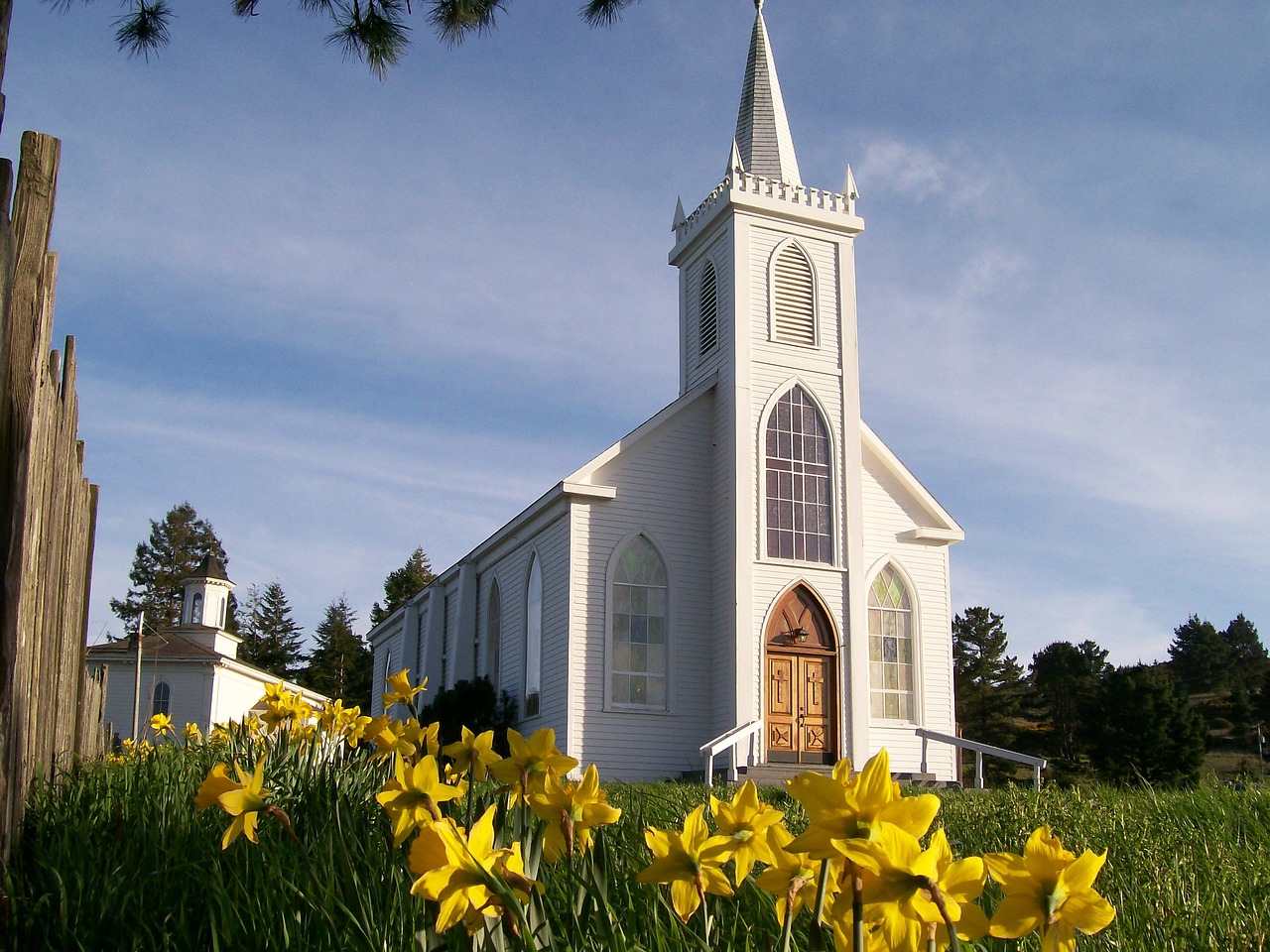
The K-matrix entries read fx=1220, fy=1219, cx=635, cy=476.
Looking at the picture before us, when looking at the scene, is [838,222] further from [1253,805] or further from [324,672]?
[324,672]

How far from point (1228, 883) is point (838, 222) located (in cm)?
1976

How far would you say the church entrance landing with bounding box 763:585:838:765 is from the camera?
2109 cm

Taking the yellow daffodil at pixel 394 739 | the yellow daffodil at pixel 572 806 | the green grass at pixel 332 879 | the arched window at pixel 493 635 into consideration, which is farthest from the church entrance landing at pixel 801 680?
the yellow daffodil at pixel 572 806

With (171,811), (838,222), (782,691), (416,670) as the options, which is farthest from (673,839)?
(416,670)

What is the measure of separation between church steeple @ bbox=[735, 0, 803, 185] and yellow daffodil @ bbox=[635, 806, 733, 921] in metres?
22.3

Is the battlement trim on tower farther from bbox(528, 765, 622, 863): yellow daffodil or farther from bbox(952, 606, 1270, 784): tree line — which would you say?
bbox(952, 606, 1270, 784): tree line

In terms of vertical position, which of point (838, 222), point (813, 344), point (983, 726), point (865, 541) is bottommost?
point (983, 726)

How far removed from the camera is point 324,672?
2800 inches

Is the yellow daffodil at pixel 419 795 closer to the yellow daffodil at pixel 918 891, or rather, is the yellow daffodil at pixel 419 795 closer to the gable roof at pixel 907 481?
the yellow daffodil at pixel 918 891

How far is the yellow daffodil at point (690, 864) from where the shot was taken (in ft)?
7.35

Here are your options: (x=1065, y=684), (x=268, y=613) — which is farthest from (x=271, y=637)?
(x=1065, y=684)

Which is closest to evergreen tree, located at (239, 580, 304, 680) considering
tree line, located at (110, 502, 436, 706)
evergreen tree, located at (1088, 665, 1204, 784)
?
tree line, located at (110, 502, 436, 706)

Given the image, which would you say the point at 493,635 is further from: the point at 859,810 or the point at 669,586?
the point at 859,810

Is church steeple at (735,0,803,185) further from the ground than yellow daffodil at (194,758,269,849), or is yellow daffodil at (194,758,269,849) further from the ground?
church steeple at (735,0,803,185)
